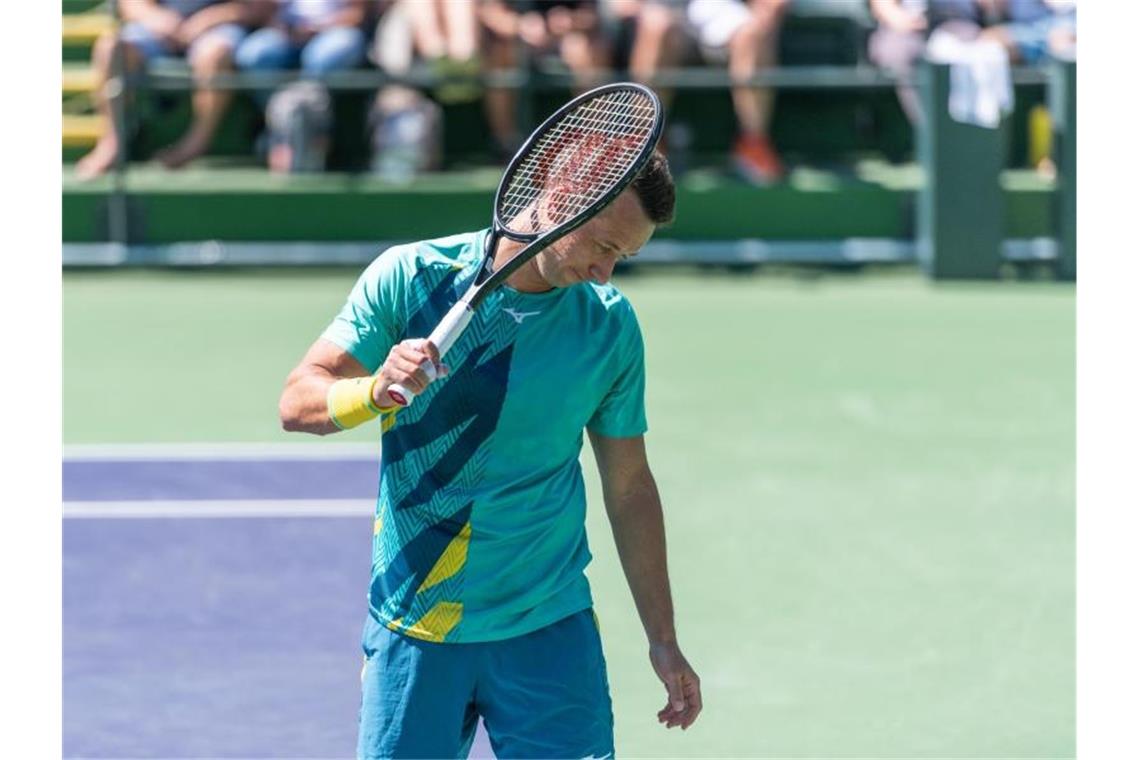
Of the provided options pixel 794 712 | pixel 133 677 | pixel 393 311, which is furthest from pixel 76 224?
pixel 393 311

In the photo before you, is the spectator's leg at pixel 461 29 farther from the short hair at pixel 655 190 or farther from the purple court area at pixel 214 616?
the short hair at pixel 655 190

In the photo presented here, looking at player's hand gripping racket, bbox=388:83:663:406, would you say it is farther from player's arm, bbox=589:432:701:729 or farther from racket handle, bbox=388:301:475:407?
player's arm, bbox=589:432:701:729

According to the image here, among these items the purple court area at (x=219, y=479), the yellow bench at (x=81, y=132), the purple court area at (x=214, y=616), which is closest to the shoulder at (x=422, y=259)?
the purple court area at (x=214, y=616)

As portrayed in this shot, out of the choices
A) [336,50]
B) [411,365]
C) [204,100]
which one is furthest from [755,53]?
[411,365]

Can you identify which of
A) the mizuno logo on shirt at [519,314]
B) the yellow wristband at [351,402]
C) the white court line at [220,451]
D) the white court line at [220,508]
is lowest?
the white court line at [220,508]

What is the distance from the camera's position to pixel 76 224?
12.5 meters

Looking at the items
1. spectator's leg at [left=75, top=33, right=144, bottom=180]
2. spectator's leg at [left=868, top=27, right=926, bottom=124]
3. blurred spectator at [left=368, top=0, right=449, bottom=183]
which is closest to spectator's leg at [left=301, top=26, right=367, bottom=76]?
blurred spectator at [left=368, top=0, right=449, bottom=183]

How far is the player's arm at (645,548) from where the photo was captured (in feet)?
11.7

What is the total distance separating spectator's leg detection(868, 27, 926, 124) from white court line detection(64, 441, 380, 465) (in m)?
5.62

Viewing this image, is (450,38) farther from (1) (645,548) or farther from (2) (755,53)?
(1) (645,548)

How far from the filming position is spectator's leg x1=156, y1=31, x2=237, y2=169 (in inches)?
498

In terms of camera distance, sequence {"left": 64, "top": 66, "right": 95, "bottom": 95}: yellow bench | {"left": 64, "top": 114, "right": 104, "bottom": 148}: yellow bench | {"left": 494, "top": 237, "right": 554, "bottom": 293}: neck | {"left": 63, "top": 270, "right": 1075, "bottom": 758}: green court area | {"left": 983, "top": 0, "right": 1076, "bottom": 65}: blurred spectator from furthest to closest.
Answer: {"left": 64, "top": 66, "right": 95, "bottom": 95}: yellow bench
{"left": 64, "top": 114, "right": 104, "bottom": 148}: yellow bench
{"left": 983, "top": 0, "right": 1076, "bottom": 65}: blurred spectator
{"left": 63, "top": 270, "right": 1075, "bottom": 758}: green court area
{"left": 494, "top": 237, "right": 554, "bottom": 293}: neck

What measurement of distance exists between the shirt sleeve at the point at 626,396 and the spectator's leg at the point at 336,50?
9340mm

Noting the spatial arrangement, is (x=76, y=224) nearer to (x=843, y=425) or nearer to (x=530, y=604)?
(x=843, y=425)
